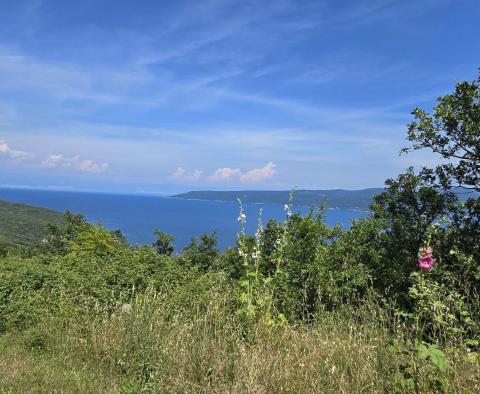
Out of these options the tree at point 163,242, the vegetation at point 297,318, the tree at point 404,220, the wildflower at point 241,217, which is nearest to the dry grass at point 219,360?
the vegetation at point 297,318

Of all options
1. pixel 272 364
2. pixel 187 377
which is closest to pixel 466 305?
pixel 272 364

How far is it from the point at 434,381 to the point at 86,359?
3.90 metres

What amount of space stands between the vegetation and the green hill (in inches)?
3317

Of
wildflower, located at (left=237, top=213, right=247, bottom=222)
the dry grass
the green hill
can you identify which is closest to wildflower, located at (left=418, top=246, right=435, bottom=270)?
the dry grass

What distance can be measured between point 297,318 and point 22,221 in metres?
134

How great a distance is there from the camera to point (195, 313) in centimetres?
610

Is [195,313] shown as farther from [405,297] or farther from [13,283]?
[13,283]

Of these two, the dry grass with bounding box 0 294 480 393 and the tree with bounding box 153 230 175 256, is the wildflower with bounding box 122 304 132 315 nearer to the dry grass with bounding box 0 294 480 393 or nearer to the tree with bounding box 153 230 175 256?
the dry grass with bounding box 0 294 480 393

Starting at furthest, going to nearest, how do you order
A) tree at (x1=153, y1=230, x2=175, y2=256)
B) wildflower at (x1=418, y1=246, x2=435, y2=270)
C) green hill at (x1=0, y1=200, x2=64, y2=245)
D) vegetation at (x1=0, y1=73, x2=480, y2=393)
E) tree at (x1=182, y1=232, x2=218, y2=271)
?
green hill at (x1=0, y1=200, x2=64, y2=245), tree at (x1=153, y1=230, x2=175, y2=256), tree at (x1=182, y1=232, x2=218, y2=271), wildflower at (x1=418, y1=246, x2=435, y2=270), vegetation at (x1=0, y1=73, x2=480, y2=393)

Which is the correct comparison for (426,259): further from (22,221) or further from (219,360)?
(22,221)

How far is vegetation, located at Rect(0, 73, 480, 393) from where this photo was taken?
13.2 feet

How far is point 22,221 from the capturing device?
413 feet

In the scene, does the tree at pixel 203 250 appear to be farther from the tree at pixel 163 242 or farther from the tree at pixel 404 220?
the tree at pixel 404 220

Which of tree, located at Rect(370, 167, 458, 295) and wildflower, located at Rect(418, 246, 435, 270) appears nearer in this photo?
wildflower, located at Rect(418, 246, 435, 270)
